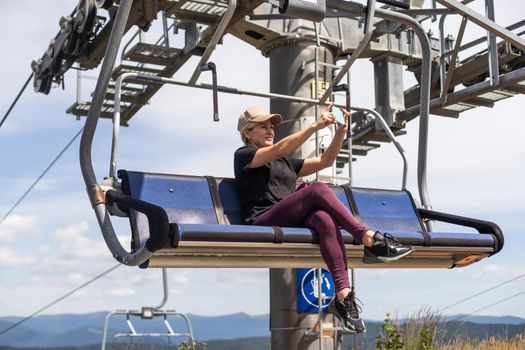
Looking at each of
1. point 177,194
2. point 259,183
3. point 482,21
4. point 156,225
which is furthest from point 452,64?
point 156,225

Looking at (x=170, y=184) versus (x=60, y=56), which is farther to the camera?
(x=60, y=56)

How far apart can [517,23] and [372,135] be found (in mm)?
3457

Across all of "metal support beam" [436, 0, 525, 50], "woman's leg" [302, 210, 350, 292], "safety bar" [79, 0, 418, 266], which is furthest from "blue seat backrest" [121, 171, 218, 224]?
"metal support beam" [436, 0, 525, 50]

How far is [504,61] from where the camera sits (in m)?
11.5

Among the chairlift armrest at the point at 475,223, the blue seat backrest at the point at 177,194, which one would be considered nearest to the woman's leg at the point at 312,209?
the blue seat backrest at the point at 177,194

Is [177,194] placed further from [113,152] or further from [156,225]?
[156,225]

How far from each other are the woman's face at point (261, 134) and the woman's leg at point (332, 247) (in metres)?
0.59

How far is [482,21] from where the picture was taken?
652 cm

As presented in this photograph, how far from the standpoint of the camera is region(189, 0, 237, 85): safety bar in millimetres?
4730

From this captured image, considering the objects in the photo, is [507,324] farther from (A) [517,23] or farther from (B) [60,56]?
(B) [60,56]

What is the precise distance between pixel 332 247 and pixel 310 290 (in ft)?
20.1

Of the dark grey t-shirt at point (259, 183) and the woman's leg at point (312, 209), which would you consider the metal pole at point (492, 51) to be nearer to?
the dark grey t-shirt at point (259, 183)

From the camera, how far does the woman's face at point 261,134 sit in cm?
516

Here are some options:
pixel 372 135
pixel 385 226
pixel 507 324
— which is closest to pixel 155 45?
pixel 372 135
